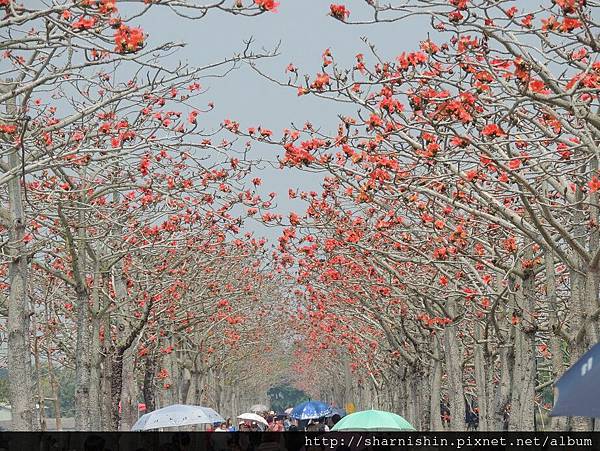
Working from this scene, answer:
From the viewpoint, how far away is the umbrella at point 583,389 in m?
4.31

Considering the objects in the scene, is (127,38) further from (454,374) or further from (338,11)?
(454,374)

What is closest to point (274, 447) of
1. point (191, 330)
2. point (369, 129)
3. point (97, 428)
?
point (97, 428)

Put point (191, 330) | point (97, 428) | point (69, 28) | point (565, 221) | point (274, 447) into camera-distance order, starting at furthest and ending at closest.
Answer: point (191, 330) → point (97, 428) → point (274, 447) → point (565, 221) → point (69, 28)

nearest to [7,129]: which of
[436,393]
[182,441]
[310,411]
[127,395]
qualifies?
[182,441]

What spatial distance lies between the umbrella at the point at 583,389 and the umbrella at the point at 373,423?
36.9 feet

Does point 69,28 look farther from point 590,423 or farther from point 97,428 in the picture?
point 97,428

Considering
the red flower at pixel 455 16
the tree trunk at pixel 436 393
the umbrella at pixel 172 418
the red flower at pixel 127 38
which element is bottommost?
the umbrella at pixel 172 418

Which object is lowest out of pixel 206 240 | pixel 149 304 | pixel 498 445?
pixel 498 445

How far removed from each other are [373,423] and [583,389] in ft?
38.4

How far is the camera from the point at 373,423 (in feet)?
52.1

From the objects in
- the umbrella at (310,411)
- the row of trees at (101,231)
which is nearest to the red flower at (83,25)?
the row of trees at (101,231)

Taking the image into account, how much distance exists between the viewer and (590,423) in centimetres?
1208

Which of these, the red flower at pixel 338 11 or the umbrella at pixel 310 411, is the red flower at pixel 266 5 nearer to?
the red flower at pixel 338 11

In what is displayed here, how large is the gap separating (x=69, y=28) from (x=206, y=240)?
503 inches
